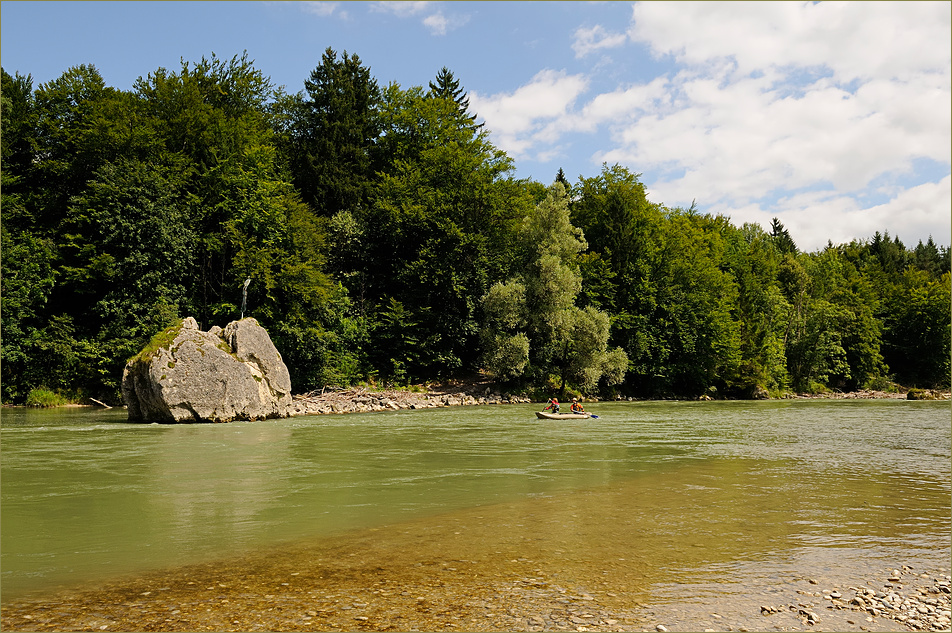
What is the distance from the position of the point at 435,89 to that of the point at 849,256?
69397mm

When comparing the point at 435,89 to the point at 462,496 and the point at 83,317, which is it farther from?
the point at 462,496

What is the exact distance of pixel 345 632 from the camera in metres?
6.35

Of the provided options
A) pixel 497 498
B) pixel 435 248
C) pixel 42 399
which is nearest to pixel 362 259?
pixel 435 248

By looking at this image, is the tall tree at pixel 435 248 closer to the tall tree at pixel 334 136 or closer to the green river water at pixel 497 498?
the tall tree at pixel 334 136

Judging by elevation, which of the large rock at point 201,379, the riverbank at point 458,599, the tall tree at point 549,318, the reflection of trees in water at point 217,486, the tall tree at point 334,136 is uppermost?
the tall tree at point 334,136

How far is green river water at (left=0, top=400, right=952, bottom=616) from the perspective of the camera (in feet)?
29.8

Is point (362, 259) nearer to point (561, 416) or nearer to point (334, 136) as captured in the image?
point (334, 136)

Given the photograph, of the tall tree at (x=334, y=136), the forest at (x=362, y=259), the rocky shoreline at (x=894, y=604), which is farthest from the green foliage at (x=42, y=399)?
the rocky shoreline at (x=894, y=604)

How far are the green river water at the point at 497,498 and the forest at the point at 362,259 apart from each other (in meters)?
16.8

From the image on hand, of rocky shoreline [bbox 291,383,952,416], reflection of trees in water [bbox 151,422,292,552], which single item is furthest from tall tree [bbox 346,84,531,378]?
reflection of trees in water [bbox 151,422,292,552]

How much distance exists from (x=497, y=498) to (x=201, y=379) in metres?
20.6

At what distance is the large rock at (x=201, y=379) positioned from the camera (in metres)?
28.3

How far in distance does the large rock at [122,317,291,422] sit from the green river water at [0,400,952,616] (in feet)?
9.19

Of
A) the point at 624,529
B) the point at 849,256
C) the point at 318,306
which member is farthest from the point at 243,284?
the point at 849,256
